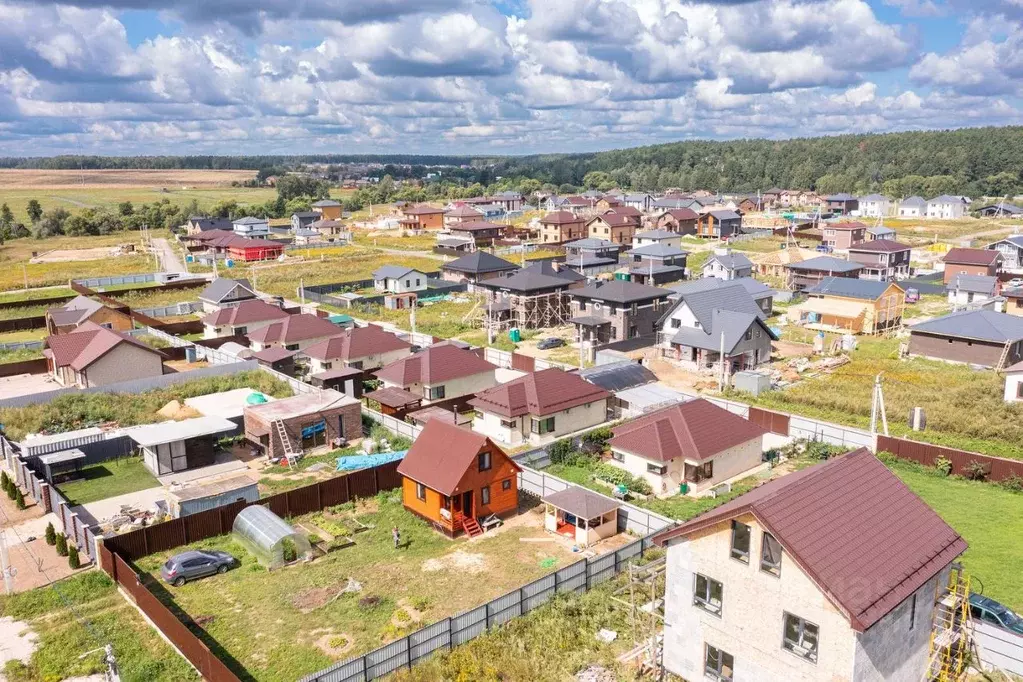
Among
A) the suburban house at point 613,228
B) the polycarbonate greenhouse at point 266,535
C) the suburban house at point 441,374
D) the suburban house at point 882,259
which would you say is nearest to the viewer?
the polycarbonate greenhouse at point 266,535

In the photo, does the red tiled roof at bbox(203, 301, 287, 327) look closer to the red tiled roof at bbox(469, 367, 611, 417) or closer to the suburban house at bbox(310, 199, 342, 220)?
the red tiled roof at bbox(469, 367, 611, 417)

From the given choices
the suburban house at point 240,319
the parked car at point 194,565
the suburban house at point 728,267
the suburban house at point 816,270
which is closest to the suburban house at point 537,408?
the parked car at point 194,565

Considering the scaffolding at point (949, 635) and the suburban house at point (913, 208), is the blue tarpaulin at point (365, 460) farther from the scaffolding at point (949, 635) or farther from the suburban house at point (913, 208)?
the suburban house at point (913, 208)

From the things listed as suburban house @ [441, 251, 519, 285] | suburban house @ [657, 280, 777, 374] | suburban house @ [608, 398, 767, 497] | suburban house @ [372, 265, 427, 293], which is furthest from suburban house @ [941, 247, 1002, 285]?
suburban house @ [608, 398, 767, 497]

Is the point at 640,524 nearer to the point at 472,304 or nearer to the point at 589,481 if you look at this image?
the point at 589,481

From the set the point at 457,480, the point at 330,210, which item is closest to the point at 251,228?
the point at 330,210

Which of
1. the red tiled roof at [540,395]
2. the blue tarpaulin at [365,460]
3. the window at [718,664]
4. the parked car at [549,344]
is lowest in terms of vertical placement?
the blue tarpaulin at [365,460]

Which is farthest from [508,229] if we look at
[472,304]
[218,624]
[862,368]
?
[218,624]
